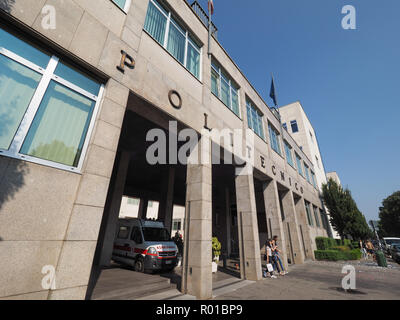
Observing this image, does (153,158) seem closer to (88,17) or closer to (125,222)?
(125,222)

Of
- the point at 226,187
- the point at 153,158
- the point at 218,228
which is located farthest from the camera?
the point at 218,228

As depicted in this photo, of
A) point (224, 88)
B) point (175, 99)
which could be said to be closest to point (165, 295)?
point (175, 99)

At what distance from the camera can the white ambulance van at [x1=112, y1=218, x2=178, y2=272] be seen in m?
9.51

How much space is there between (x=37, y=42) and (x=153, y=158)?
10.4 meters

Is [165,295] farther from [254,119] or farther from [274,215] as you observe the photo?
[254,119]

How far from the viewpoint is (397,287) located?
835cm

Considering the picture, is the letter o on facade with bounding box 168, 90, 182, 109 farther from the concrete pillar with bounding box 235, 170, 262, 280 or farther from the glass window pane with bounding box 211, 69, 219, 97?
the concrete pillar with bounding box 235, 170, 262, 280

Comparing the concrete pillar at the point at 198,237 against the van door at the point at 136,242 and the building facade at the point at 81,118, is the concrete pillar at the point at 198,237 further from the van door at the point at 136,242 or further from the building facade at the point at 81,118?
the van door at the point at 136,242

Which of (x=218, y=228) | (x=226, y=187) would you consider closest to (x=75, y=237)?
(x=226, y=187)

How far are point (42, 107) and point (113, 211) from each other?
9461mm

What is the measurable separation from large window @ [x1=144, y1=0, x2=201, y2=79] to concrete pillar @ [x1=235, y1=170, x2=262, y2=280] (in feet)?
22.0

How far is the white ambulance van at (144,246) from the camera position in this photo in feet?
31.2

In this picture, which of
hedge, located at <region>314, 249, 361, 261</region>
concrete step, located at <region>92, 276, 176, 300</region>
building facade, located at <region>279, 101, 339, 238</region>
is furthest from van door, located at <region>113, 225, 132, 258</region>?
building facade, located at <region>279, 101, 339, 238</region>
